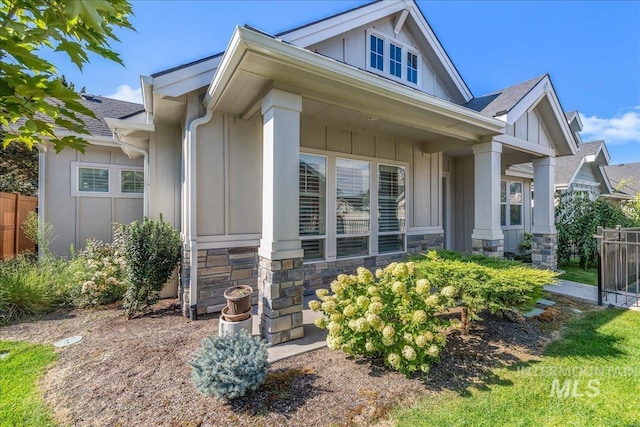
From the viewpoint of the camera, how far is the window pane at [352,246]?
19.9 ft

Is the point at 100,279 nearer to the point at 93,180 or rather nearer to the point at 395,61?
the point at 93,180

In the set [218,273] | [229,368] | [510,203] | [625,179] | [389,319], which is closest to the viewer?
[229,368]

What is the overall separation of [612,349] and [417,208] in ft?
13.8

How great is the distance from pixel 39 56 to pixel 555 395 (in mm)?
4749

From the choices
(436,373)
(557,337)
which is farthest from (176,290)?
(557,337)

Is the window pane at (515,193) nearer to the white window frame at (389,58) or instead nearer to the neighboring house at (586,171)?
the neighboring house at (586,171)

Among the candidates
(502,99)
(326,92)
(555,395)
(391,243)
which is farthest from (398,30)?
(555,395)

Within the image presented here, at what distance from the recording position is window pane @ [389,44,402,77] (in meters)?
6.73

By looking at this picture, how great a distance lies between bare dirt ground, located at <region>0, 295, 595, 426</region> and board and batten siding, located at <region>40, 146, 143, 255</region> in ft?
9.49

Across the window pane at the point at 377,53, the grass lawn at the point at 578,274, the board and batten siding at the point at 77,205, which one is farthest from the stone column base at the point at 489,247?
the board and batten siding at the point at 77,205

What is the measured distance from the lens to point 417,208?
23.8ft

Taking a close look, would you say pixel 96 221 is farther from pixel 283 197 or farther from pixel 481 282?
pixel 481 282

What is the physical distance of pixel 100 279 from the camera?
532cm

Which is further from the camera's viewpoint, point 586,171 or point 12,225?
point 586,171
